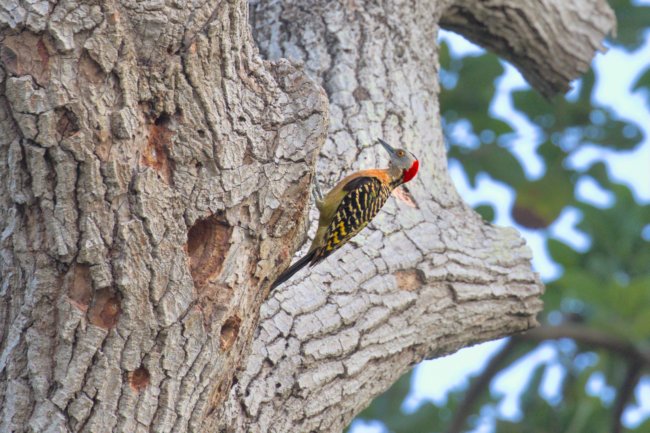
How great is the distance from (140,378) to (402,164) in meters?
2.73

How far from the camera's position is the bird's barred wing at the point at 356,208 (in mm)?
4988

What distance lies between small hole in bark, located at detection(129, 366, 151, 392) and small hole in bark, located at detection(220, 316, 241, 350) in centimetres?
31

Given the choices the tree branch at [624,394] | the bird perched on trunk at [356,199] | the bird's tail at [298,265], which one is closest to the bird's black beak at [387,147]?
the bird perched on trunk at [356,199]

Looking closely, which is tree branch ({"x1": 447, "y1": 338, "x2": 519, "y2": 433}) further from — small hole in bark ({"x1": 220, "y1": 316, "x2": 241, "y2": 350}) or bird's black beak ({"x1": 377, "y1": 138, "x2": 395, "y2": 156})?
small hole in bark ({"x1": 220, "y1": 316, "x2": 241, "y2": 350})

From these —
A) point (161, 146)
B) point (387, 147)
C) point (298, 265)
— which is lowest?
point (161, 146)

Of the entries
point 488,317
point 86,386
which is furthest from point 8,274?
point 488,317

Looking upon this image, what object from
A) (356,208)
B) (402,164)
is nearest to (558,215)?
(402,164)

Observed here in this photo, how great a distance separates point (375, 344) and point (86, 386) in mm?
1807

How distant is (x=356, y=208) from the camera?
5.25 m

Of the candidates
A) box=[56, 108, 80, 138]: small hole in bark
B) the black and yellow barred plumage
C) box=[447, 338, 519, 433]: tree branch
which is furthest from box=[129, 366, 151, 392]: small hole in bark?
box=[447, 338, 519, 433]: tree branch

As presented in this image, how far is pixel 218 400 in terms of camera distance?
351 centimetres

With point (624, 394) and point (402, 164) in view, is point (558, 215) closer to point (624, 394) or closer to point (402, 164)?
point (624, 394)

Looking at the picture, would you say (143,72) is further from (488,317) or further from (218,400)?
(488,317)

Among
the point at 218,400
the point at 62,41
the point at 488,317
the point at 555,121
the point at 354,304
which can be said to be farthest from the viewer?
the point at 555,121
